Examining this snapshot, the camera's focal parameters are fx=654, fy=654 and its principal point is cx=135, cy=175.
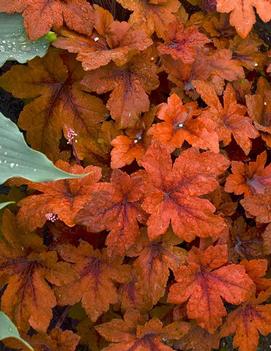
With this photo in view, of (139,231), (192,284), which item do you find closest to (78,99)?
(139,231)

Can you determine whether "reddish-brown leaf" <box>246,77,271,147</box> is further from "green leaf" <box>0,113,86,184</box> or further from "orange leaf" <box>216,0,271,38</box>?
"green leaf" <box>0,113,86,184</box>

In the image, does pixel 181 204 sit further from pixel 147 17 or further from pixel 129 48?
pixel 147 17

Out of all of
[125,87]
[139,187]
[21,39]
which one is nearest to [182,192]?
[139,187]

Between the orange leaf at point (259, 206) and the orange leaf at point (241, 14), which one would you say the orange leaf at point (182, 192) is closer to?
the orange leaf at point (259, 206)

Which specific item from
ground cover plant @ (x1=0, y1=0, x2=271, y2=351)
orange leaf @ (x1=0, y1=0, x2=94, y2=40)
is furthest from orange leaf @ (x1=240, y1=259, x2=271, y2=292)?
orange leaf @ (x1=0, y1=0, x2=94, y2=40)

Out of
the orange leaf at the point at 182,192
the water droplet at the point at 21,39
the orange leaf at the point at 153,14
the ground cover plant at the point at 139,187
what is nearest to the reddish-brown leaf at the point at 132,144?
the ground cover plant at the point at 139,187
